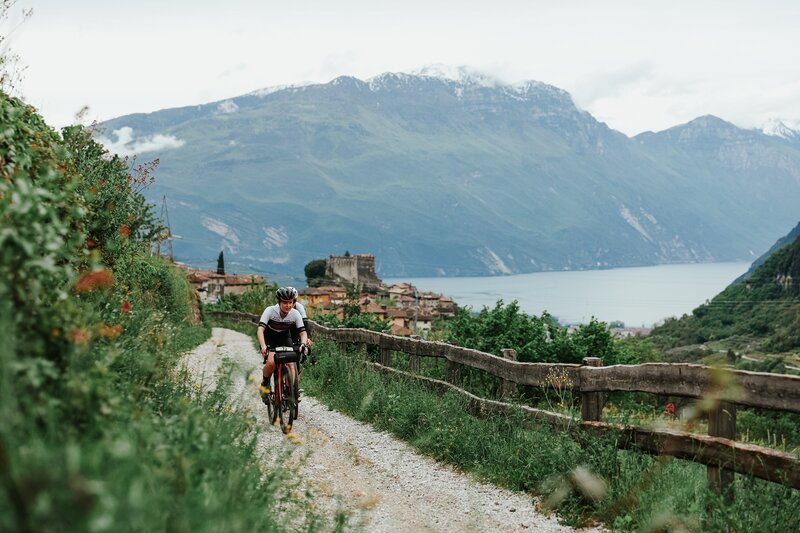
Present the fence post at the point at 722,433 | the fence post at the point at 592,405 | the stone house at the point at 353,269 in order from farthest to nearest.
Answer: the stone house at the point at 353,269 < the fence post at the point at 592,405 < the fence post at the point at 722,433

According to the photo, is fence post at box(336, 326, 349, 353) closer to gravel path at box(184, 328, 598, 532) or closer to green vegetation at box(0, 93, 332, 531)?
gravel path at box(184, 328, 598, 532)

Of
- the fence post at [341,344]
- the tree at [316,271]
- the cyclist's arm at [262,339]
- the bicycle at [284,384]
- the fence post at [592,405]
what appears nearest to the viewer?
the fence post at [592,405]

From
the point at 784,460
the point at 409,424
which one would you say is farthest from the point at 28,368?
the point at 409,424

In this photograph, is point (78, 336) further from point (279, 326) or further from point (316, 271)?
point (316, 271)

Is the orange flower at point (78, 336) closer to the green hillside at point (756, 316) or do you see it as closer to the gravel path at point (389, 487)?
the gravel path at point (389, 487)

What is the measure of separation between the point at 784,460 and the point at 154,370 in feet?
15.2

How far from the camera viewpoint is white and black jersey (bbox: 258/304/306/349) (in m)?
12.5

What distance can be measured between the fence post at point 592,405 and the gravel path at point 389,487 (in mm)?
1102

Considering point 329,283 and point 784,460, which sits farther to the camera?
point 329,283

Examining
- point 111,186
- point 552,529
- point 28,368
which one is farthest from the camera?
point 111,186

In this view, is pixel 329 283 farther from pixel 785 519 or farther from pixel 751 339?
pixel 785 519

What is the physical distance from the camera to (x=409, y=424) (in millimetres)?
11602

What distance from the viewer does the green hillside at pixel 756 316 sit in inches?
5384

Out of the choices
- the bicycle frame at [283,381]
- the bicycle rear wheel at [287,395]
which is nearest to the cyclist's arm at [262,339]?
the bicycle frame at [283,381]
